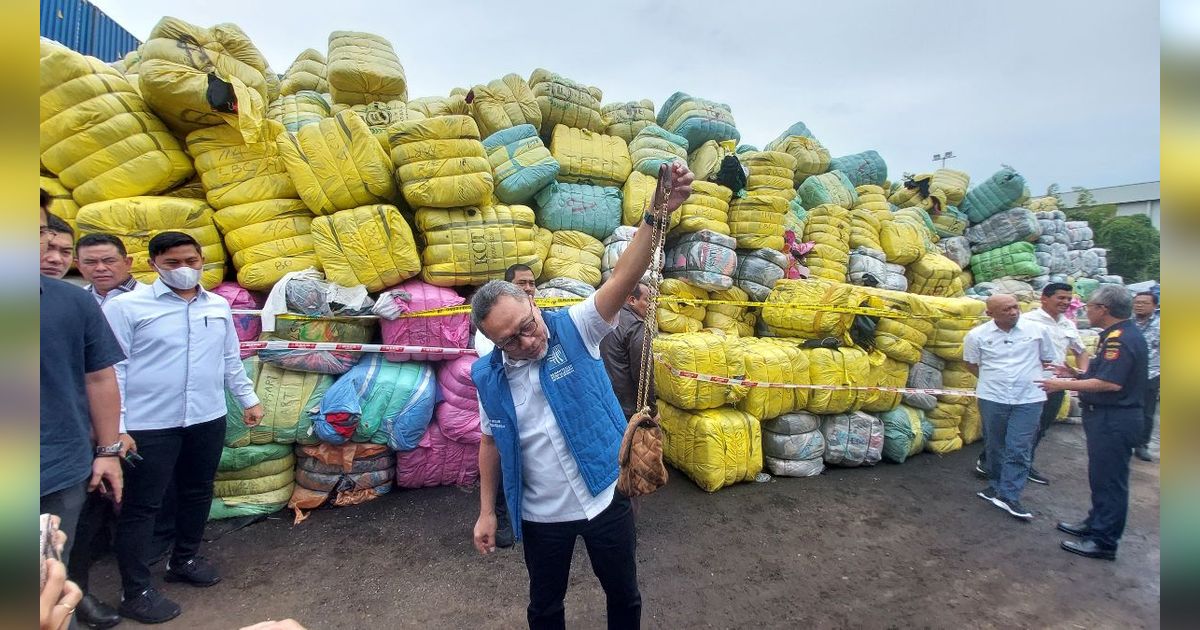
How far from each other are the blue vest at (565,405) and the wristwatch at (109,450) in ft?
5.16

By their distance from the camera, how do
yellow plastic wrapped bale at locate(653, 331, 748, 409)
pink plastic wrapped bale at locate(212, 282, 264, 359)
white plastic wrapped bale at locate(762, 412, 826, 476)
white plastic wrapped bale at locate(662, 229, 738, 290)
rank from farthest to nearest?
white plastic wrapped bale at locate(662, 229, 738, 290)
white plastic wrapped bale at locate(762, 412, 826, 476)
yellow plastic wrapped bale at locate(653, 331, 748, 409)
pink plastic wrapped bale at locate(212, 282, 264, 359)

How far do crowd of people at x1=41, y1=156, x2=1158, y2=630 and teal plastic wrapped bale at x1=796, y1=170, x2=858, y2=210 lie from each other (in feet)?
11.8

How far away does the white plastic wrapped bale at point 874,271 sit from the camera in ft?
18.9

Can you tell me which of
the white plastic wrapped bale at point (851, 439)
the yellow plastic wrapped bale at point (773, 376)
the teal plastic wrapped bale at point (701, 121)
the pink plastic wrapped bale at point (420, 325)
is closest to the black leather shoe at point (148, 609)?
the pink plastic wrapped bale at point (420, 325)

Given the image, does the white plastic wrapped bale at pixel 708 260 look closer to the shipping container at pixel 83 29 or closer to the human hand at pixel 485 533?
the human hand at pixel 485 533

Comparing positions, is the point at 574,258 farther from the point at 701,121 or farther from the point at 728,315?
the point at 701,121

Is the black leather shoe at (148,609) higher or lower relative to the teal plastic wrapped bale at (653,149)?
lower

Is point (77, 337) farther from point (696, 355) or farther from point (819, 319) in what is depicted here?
point (819, 319)

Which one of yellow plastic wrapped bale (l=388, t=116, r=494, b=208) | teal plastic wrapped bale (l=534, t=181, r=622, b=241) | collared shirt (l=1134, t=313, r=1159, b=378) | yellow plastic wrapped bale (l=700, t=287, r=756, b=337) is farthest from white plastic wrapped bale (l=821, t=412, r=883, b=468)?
yellow plastic wrapped bale (l=388, t=116, r=494, b=208)

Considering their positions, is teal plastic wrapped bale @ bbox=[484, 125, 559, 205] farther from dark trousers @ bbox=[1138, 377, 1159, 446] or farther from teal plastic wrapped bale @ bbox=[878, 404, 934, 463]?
dark trousers @ bbox=[1138, 377, 1159, 446]

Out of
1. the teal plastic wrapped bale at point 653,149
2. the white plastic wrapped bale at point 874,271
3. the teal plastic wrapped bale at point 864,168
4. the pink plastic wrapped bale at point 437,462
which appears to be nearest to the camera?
the pink plastic wrapped bale at point 437,462

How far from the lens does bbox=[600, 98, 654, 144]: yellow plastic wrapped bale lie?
6.04 meters

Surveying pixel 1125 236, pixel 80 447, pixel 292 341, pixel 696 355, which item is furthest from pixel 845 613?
pixel 1125 236

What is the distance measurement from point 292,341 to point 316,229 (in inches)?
32.3
